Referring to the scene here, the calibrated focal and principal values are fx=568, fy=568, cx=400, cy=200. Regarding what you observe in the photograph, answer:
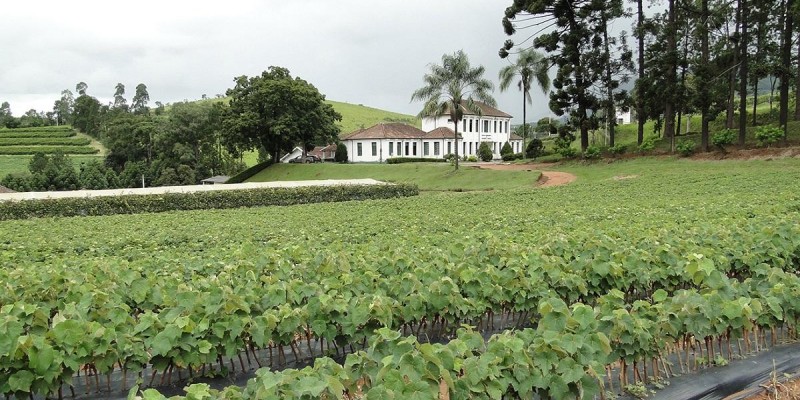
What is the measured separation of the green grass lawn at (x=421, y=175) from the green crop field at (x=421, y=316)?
24.0 meters

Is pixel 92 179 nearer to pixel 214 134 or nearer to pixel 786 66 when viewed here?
pixel 214 134

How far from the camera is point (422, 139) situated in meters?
61.2

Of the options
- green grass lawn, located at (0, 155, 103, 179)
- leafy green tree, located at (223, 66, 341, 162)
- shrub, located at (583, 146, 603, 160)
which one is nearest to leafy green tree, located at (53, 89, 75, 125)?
green grass lawn, located at (0, 155, 103, 179)

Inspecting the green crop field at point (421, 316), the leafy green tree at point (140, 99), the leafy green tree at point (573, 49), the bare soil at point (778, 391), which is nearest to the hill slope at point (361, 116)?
the leafy green tree at point (140, 99)

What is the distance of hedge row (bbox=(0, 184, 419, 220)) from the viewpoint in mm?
21766

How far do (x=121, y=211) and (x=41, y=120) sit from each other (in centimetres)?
10923

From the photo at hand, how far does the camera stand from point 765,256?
21.1ft

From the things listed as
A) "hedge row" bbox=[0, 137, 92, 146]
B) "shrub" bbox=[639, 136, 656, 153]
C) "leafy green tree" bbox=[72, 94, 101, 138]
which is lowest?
"shrub" bbox=[639, 136, 656, 153]

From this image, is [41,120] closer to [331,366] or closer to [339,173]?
[339,173]

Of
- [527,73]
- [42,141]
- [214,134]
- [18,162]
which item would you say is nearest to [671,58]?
[527,73]

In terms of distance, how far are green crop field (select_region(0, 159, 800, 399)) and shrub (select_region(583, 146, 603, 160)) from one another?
91.5 ft

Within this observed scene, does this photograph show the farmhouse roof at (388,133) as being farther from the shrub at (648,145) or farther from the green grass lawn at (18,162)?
the green grass lawn at (18,162)

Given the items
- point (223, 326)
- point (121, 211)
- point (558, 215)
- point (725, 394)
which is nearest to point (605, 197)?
point (558, 215)

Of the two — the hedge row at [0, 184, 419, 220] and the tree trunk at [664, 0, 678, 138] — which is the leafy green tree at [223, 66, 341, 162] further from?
the tree trunk at [664, 0, 678, 138]
